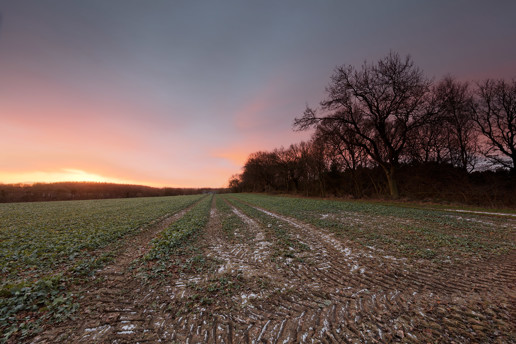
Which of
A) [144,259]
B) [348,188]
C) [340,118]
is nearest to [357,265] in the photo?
[144,259]

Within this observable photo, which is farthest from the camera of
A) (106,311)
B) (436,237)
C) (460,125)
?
(460,125)

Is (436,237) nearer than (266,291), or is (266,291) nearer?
(266,291)

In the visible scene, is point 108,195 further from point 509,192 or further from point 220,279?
point 509,192

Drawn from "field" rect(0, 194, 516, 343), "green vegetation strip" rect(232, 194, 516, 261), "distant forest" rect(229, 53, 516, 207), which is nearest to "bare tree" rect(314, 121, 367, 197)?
"distant forest" rect(229, 53, 516, 207)

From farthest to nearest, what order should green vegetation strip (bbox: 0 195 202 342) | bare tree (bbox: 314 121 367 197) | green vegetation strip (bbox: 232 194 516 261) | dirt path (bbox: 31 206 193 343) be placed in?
bare tree (bbox: 314 121 367 197)
green vegetation strip (bbox: 232 194 516 261)
green vegetation strip (bbox: 0 195 202 342)
dirt path (bbox: 31 206 193 343)

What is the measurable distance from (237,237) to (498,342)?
919 cm

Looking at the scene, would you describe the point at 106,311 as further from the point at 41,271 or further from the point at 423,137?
the point at 423,137

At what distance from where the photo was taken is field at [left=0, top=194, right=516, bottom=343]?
135 inches

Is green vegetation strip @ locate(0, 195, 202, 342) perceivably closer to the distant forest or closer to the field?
the field

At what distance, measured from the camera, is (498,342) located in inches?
121

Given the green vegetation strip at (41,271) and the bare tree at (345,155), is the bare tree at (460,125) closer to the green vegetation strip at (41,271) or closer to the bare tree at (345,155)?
the bare tree at (345,155)

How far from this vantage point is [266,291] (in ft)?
16.2

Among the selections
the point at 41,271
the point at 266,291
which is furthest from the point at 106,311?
the point at 41,271

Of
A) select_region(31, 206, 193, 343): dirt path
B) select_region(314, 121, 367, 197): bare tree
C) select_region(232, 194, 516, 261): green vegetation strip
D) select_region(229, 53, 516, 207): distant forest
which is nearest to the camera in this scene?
select_region(31, 206, 193, 343): dirt path
